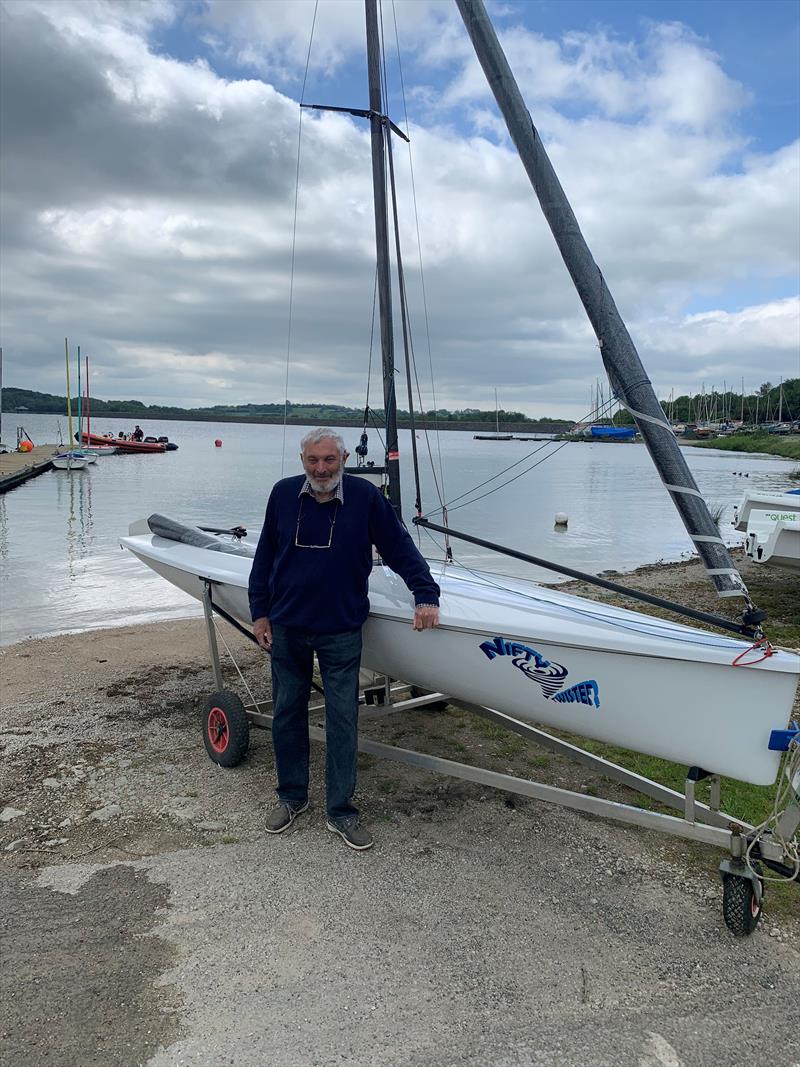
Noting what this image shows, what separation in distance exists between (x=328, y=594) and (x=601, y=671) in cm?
133

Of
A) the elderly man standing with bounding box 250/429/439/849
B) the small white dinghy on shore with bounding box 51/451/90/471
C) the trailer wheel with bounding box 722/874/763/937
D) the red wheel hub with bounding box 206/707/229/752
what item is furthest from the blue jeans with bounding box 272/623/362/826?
the small white dinghy on shore with bounding box 51/451/90/471

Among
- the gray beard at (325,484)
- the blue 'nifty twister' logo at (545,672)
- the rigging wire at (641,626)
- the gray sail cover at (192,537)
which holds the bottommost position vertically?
the blue 'nifty twister' logo at (545,672)

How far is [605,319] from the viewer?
4.27 m

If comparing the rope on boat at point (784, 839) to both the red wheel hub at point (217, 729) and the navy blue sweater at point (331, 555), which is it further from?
the red wheel hub at point (217, 729)

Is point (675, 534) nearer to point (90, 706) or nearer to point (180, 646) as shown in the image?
point (180, 646)

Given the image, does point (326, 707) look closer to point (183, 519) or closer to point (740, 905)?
point (740, 905)

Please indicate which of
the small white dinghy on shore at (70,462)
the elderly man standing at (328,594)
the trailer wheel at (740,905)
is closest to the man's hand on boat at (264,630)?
the elderly man standing at (328,594)

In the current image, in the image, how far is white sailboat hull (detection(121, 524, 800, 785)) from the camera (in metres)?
3.16

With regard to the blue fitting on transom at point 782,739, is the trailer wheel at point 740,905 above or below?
below

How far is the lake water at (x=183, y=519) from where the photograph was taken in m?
11.7

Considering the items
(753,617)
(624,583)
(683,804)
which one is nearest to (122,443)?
(624,583)

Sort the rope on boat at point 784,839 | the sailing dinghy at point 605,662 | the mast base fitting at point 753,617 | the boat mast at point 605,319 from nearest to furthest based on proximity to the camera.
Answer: the rope on boat at point 784,839, the sailing dinghy at point 605,662, the mast base fitting at point 753,617, the boat mast at point 605,319

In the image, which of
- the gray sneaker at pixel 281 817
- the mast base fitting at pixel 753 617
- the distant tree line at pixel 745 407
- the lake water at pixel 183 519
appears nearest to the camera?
the mast base fitting at pixel 753 617

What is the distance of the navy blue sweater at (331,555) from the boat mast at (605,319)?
4.87ft
